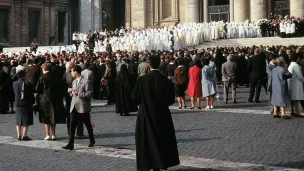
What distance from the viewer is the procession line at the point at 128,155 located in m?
9.43

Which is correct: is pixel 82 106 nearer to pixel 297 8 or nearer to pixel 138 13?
pixel 297 8

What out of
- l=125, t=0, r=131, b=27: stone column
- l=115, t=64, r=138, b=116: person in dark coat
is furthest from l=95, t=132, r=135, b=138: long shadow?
l=125, t=0, r=131, b=27: stone column

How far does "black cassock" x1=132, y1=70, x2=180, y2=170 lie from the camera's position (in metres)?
8.80

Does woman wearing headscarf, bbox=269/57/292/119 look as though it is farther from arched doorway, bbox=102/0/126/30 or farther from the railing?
arched doorway, bbox=102/0/126/30

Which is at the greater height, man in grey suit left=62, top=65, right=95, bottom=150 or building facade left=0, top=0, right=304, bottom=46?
building facade left=0, top=0, right=304, bottom=46

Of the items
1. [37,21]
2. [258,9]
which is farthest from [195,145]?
[37,21]

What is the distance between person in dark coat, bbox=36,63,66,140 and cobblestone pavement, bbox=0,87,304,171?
52cm

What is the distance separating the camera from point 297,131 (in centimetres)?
1331

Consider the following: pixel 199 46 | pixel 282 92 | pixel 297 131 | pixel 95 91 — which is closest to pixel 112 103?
pixel 95 91

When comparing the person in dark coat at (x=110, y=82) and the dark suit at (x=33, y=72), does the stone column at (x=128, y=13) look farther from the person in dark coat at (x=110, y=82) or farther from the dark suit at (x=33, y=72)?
the dark suit at (x=33, y=72)

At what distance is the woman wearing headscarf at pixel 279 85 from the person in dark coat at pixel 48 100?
20.5ft

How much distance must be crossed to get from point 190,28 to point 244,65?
12293mm

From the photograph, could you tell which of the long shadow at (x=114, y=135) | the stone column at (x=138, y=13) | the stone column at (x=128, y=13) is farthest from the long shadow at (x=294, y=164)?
the stone column at (x=128, y=13)

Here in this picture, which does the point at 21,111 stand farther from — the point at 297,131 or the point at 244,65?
the point at 244,65
